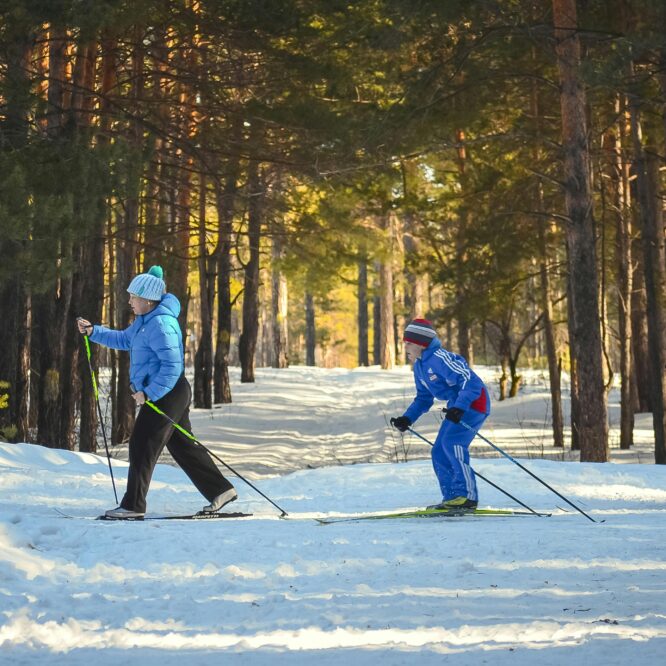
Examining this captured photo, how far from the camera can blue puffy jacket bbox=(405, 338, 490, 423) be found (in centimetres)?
880

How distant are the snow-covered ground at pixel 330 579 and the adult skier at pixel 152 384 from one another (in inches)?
24.2

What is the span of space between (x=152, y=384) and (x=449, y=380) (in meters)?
2.51

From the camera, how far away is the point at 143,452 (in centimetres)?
842

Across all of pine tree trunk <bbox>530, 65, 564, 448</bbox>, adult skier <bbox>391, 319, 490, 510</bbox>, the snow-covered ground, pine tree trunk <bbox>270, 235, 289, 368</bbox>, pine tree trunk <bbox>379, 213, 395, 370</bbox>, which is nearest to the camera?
the snow-covered ground

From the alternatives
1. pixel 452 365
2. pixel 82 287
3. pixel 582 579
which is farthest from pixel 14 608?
pixel 82 287

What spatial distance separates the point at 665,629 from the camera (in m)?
4.72

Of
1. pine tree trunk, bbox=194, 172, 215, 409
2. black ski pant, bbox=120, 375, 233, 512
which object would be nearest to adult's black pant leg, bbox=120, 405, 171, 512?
black ski pant, bbox=120, 375, 233, 512

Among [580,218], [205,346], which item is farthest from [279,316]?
[580,218]

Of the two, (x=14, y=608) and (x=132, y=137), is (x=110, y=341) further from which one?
(x=132, y=137)

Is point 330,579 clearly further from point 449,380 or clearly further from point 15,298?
point 15,298

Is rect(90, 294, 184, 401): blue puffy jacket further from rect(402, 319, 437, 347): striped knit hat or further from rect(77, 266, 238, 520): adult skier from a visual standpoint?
rect(402, 319, 437, 347): striped knit hat

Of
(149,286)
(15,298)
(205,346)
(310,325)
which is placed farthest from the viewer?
(310,325)

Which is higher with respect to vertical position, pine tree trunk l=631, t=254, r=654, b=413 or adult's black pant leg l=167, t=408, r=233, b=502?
pine tree trunk l=631, t=254, r=654, b=413

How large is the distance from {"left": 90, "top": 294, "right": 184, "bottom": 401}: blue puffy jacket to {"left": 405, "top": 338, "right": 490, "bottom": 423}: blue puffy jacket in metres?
2.04
